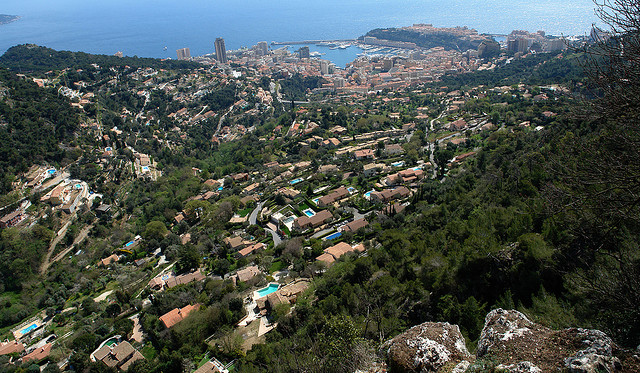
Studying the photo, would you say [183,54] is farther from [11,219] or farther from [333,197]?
[333,197]

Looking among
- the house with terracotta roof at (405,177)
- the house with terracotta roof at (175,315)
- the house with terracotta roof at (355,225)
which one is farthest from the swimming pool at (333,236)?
the house with terracotta roof at (175,315)

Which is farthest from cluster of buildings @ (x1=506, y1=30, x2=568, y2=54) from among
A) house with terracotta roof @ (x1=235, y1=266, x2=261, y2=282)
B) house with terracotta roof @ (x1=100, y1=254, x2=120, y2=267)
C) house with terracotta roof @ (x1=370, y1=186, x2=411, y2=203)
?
house with terracotta roof @ (x1=100, y1=254, x2=120, y2=267)

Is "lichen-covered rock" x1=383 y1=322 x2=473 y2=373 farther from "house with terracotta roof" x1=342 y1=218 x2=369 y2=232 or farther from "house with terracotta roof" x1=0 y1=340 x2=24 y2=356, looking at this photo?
"house with terracotta roof" x1=0 y1=340 x2=24 y2=356

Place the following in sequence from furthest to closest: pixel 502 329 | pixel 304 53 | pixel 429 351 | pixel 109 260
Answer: pixel 304 53 → pixel 109 260 → pixel 429 351 → pixel 502 329

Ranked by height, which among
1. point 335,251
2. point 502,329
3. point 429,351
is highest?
point 502,329

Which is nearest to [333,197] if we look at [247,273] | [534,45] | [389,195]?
[389,195]
